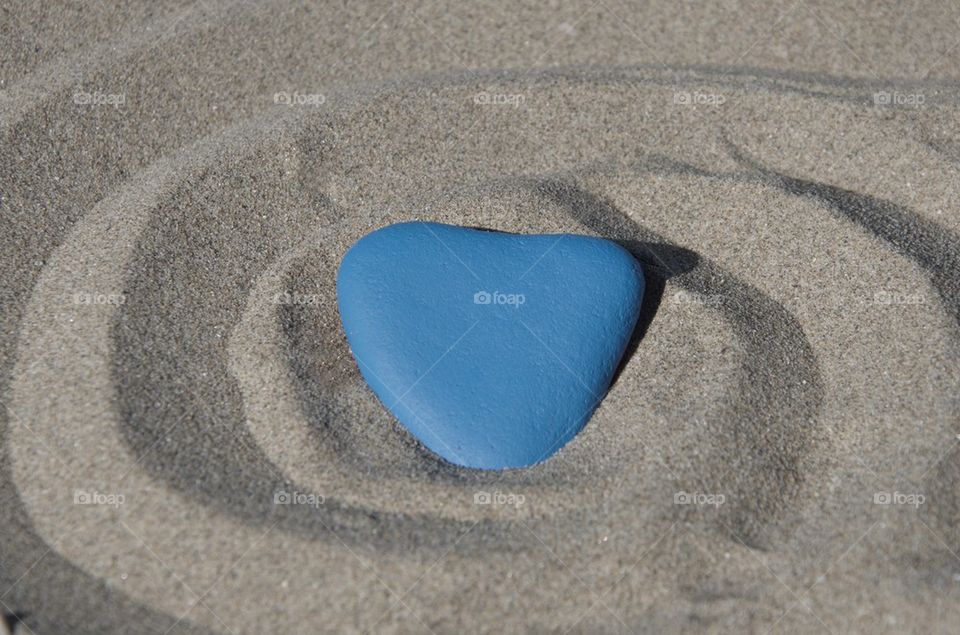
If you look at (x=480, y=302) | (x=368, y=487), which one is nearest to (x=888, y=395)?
(x=480, y=302)

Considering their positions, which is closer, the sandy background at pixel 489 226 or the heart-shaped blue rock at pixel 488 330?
the sandy background at pixel 489 226

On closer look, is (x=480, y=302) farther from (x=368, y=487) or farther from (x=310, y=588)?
(x=310, y=588)

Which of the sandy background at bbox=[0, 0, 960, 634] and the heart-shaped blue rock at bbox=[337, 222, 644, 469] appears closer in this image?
the sandy background at bbox=[0, 0, 960, 634]

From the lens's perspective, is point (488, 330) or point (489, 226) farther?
point (489, 226)
